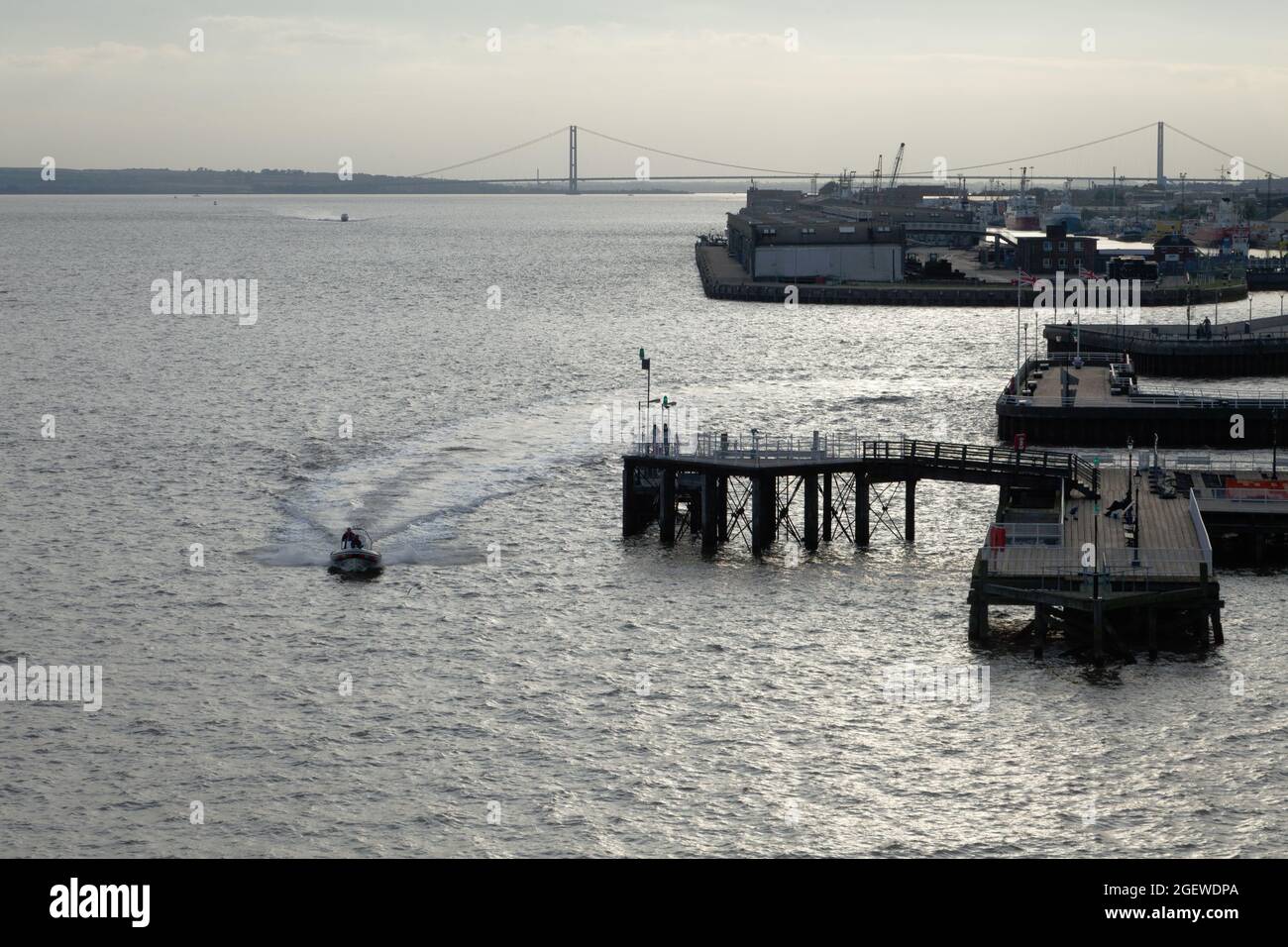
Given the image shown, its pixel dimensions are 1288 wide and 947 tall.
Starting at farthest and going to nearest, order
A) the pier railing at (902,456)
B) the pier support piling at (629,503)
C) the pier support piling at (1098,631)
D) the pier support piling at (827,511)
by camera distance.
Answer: the pier support piling at (629,503) → the pier support piling at (827,511) → the pier railing at (902,456) → the pier support piling at (1098,631)

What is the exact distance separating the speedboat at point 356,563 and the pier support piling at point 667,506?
10.4 metres

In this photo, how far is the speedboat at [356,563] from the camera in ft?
183

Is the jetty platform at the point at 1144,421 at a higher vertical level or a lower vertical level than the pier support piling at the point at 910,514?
higher

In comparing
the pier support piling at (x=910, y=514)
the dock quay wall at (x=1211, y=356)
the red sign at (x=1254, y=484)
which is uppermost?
the dock quay wall at (x=1211, y=356)

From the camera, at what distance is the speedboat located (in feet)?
183

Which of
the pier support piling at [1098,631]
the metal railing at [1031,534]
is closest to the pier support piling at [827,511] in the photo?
the metal railing at [1031,534]

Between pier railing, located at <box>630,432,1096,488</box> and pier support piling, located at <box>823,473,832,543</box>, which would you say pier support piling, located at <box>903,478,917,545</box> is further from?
pier support piling, located at <box>823,473,832,543</box>

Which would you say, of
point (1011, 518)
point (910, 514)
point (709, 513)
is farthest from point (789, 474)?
point (1011, 518)

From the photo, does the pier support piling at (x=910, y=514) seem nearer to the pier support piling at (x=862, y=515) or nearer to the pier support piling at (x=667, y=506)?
the pier support piling at (x=862, y=515)

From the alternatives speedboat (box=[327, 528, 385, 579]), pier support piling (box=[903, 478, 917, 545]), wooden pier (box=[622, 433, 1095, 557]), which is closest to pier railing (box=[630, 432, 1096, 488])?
wooden pier (box=[622, 433, 1095, 557])

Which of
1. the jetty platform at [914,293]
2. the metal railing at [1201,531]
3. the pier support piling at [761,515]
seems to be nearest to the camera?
the metal railing at [1201,531]

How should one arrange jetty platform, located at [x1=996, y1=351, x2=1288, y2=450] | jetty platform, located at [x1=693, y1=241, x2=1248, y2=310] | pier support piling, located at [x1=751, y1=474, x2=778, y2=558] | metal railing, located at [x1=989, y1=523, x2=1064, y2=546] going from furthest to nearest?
jetty platform, located at [x1=693, y1=241, x2=1248, y2=310] < jetty platform, located at [x1=996, y1=351, x2=1288, y2=450] < pier support piling, located at [x1=751, y1=474, x2=778, y2=558] < metal railing, located at [x1=989, y1=523, x2=1064, y2=546]

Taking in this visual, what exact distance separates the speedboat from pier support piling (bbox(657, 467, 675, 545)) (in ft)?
34.0
